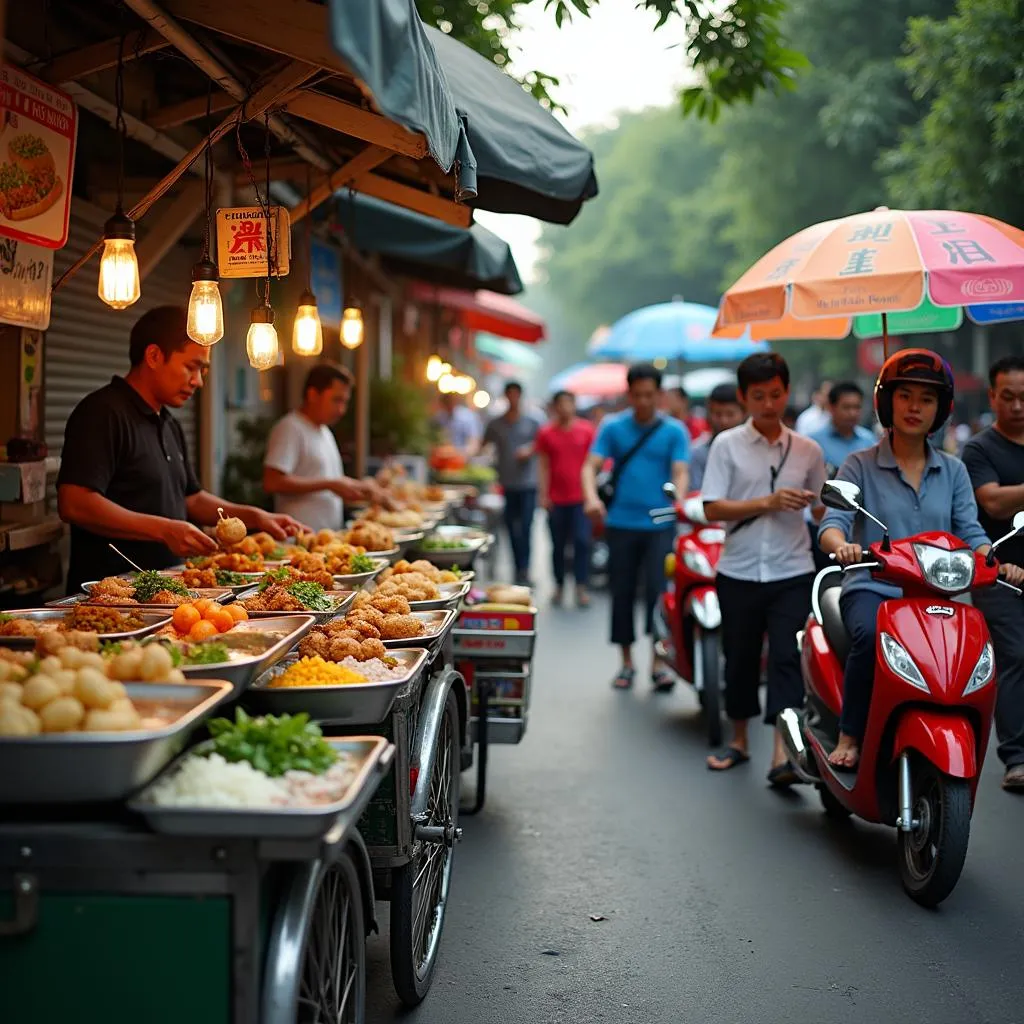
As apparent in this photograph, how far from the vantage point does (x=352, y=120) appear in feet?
16.3

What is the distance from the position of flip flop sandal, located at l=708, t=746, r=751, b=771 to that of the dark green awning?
4.22 metres

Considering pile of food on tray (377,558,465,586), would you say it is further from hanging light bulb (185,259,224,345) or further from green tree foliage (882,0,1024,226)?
green tree foliage (882,0,1024,226)

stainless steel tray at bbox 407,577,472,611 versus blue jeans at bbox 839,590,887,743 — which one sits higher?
stainless steel tray at bbox 407,577,472,611

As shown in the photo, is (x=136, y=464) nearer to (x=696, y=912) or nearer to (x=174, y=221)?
(x=174, y=221)

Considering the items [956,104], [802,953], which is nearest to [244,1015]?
[802,953]

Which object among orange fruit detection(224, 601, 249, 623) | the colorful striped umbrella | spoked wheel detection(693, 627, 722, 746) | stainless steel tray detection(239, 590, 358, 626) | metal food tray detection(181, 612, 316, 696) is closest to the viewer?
metal food tray detection(181, 612, 316, 696)

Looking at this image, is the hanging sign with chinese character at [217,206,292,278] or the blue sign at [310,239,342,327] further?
the blue sign at [310,239,342,327]

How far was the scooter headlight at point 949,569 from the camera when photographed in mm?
5008

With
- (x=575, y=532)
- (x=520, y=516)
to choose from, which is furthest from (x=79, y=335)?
(x=520, y=516)

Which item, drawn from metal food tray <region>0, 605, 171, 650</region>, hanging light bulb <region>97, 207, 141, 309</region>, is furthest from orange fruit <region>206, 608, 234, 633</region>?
hanging light bulb <region>97, 207, 141, 309</region>

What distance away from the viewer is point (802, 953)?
15.0 feet

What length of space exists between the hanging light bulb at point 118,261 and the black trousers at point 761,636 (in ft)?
12.3

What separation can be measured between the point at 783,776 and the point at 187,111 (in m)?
4.64

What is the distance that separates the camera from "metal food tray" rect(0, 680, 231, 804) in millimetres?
2588
